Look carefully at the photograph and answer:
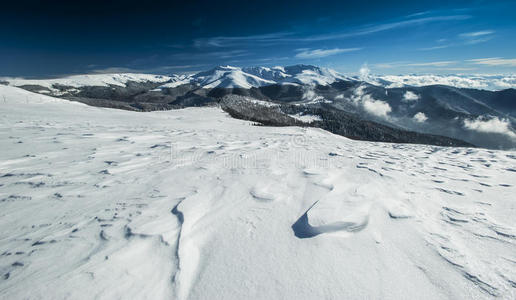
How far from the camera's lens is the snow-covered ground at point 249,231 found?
82.4 inches

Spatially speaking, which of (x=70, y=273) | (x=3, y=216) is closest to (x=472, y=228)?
(x=70, y=273)

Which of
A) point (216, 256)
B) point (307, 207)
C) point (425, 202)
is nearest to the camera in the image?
point (216, 256)

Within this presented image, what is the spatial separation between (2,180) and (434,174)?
9.78 m

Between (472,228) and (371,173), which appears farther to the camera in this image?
(371,173)

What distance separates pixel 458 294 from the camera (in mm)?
2049

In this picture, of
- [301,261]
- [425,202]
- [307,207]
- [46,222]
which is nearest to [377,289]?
[301,261]

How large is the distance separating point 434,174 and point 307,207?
4.20 m

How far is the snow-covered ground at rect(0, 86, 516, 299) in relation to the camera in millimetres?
2094

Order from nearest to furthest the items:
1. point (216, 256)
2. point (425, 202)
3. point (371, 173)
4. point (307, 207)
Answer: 1. point (216, 256)
2. point (307, 207)
3. point (425, 202)
4. point (371, 173)

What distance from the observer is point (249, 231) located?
2.94 meters

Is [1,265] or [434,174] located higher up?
[434,174]

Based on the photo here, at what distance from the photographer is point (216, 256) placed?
96.7 inches

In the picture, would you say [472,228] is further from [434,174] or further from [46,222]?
[46,222]

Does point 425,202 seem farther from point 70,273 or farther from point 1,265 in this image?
→ point 1,265
